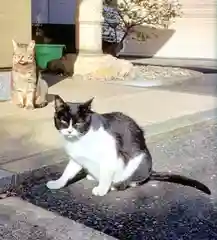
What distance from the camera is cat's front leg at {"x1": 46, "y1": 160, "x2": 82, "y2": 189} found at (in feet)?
11.5

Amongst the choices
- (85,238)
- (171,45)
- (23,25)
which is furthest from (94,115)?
(171,45)

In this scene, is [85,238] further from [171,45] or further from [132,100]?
[171,45]

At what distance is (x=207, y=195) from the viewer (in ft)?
11.4

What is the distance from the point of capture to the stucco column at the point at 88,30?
9438mm

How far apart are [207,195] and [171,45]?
1255 centimetres

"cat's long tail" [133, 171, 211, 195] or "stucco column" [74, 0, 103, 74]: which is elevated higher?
"stucco column" [74, 0, 103, 74]

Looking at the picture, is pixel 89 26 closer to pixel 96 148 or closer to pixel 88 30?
pixel 88 30

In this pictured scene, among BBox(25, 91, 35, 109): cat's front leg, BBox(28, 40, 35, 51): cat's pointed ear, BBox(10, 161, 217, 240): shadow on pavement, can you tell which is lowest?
BBox(10, 161, 217, 240): shadow on pavement

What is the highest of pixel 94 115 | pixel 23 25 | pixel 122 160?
pixel 23 25

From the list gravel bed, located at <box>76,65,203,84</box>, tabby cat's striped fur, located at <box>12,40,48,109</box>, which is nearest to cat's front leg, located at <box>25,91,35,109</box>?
tabby cat's striped fur, located at <box>12,40,48,109</box>

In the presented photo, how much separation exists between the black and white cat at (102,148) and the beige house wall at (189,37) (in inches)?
466

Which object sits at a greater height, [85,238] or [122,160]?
[122,160]

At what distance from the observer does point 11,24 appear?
6.52 metres

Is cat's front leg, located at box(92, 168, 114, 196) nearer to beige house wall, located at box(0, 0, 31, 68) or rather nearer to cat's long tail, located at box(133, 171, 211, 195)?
cat's long tail, located at box(133, 171, 211, 195)
